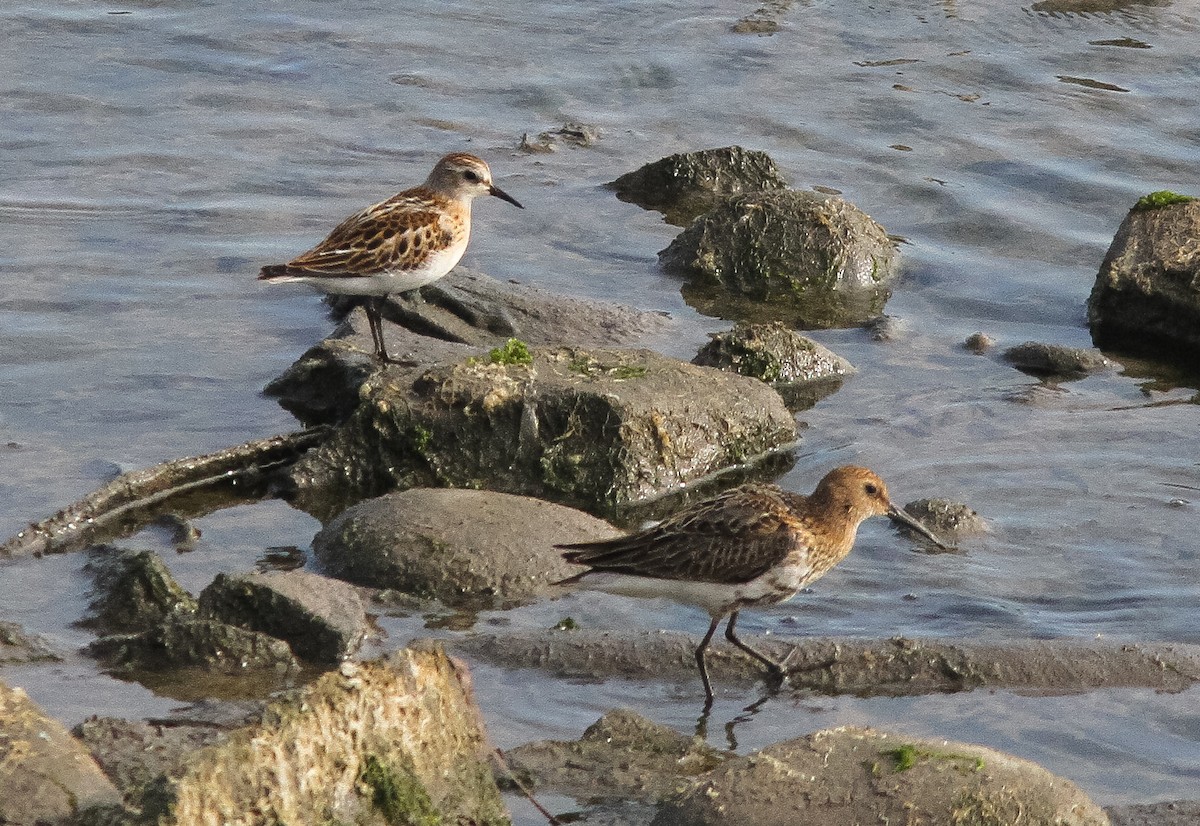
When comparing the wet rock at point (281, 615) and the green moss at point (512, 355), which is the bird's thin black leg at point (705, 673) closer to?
the wet rock at point (281, 615)

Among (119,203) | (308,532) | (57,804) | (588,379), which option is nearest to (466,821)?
(57,804)

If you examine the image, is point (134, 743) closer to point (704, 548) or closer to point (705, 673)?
point (705, 673)

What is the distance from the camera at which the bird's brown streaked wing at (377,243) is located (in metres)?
11.3

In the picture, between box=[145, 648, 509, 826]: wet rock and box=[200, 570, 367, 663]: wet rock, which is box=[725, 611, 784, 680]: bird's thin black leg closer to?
box=[200, 570, 367, 663]: wet rock

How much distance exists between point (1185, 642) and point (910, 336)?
4.82 m

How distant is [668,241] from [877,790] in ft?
30.3

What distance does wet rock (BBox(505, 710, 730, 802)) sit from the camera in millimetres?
6508

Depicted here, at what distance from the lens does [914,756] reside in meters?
5.91

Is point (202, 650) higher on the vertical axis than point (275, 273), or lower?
lower

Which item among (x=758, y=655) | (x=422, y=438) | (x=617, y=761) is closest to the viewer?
(x=617, y=761)

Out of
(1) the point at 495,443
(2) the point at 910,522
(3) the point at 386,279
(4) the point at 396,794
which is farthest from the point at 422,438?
(4) the point at 396,794

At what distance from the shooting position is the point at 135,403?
11.0 m

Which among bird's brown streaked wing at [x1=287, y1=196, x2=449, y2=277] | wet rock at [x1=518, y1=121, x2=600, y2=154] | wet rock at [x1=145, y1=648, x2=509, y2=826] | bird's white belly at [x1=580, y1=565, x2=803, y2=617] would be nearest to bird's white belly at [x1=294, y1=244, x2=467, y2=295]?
bird's brown streaked wing at [x1=287, y1=196, x2=449, y2=277]

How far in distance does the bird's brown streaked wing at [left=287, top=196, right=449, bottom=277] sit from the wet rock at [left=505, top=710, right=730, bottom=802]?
498 centimetres
